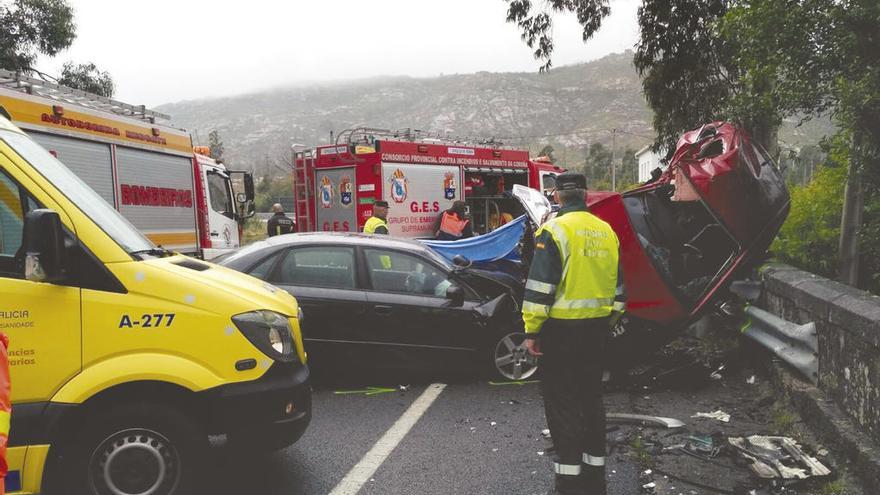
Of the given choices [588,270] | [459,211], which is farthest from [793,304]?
[459,211]

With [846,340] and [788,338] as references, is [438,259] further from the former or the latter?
[846,340]

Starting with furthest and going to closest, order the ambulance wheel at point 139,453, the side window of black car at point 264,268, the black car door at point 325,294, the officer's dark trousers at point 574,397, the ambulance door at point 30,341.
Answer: the side window of black car at point 264,268 < the black car door at point 325,294 < the officer's dark trousers at point 574,397 < the ambulance wheel at point 139,453 < the ambulance door at point 30,341

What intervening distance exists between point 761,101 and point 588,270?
243 cm

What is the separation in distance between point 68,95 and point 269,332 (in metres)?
5.69

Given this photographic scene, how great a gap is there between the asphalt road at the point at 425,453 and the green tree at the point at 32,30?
41.2ft

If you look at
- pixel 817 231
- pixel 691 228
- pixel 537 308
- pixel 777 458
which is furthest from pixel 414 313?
pixel 817 231

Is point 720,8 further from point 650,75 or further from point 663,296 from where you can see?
point 663,296

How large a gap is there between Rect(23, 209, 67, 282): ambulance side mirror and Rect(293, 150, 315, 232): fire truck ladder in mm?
9315

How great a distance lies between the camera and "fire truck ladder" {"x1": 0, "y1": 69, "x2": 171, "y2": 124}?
6.50 meters

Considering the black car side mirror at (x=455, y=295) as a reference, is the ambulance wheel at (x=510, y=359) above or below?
below

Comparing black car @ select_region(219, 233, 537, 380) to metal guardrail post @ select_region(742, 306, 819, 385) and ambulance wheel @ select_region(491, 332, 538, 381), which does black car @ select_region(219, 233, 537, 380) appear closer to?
ambulance wheel @ select_region(491, 332, 538, 381)

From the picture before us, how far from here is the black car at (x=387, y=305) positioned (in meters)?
5.73

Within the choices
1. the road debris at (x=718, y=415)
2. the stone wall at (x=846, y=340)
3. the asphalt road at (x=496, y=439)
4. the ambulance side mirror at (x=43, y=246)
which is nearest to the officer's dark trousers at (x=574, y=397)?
the asphalt road at (x=496, y=439)

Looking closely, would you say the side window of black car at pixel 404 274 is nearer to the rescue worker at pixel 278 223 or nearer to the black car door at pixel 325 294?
the black car door at pixel 325 294
